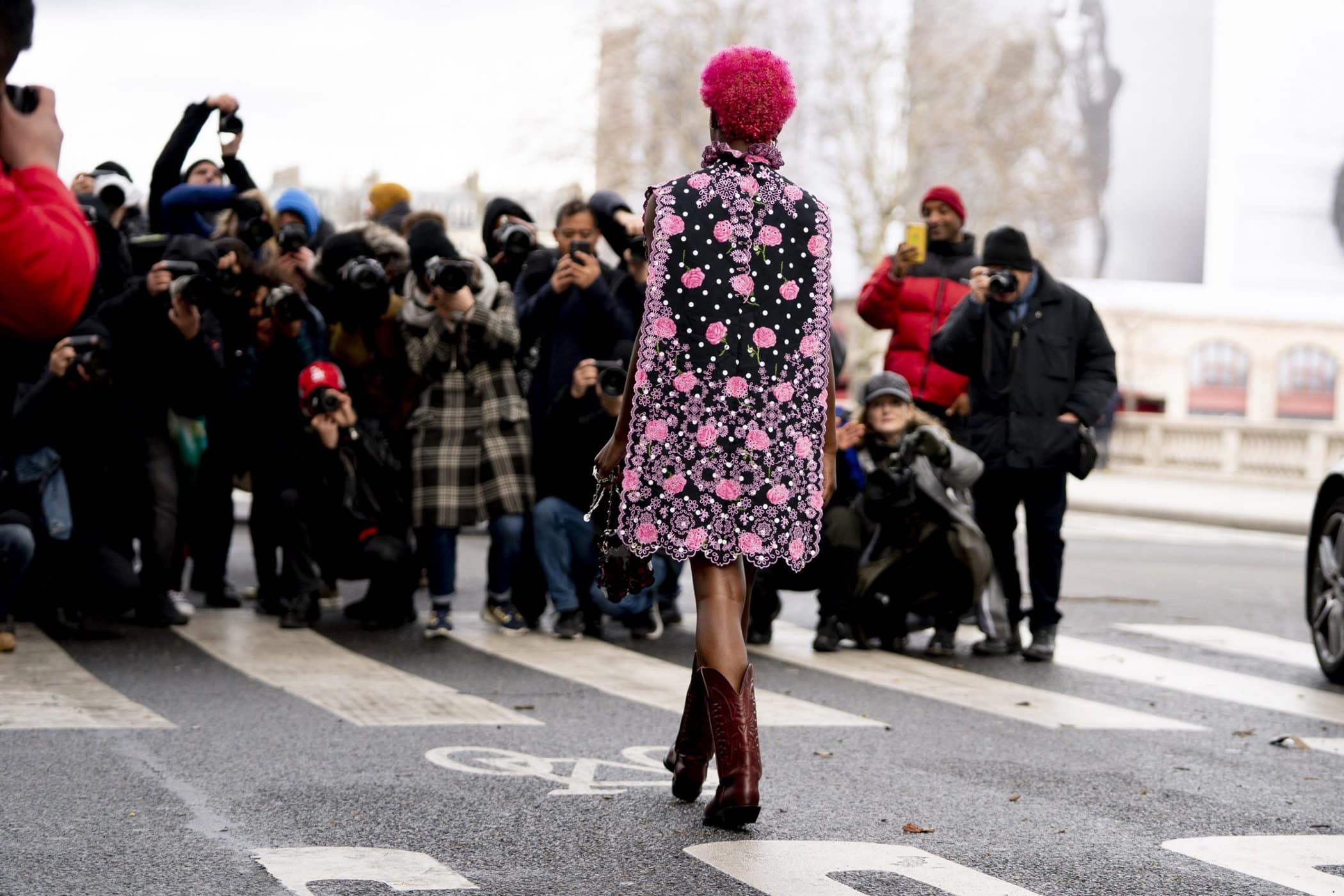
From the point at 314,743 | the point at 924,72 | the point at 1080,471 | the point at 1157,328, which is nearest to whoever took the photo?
the point at 314,743

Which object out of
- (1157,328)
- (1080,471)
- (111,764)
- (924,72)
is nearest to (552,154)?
(924,72)

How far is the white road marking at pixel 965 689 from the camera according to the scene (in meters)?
7.50

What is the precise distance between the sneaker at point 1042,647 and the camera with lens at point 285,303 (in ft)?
12.7

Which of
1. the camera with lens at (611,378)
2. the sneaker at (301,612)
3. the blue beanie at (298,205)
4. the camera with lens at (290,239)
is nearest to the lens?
the camera with lens at (611,378)

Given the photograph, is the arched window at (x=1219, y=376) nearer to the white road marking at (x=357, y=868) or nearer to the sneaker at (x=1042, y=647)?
the sneaker at (x=1042, y=647)

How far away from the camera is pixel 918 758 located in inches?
255

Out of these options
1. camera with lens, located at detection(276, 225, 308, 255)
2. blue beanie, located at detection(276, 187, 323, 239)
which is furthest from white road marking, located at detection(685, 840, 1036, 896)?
blue beanie, located at detection(276, 187, 323, 239)

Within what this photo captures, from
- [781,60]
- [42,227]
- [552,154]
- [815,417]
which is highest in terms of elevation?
[552,154]

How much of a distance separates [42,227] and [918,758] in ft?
12.6

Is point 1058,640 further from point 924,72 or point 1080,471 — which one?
point 924,72

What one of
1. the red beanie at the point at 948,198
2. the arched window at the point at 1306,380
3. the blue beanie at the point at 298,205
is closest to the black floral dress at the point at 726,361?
the red beanie at the point at 948,198

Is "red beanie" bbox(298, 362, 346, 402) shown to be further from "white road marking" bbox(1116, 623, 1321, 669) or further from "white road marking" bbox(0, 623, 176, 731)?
"white road marking" bbox(1116, 623, 1321, 669)

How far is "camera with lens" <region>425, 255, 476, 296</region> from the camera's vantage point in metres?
9.12

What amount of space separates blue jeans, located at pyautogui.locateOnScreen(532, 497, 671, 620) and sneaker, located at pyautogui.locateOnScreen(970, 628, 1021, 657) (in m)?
1.57
